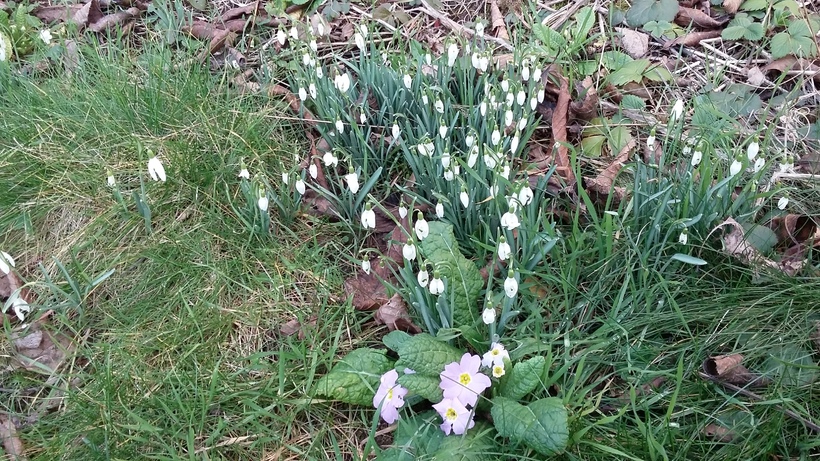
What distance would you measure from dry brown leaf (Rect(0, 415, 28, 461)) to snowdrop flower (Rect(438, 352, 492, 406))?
1.14 meters

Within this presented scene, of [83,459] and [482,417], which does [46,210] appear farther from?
[482,417]

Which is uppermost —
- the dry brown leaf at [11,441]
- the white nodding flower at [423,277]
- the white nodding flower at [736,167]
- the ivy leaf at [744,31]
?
the white nodding flower at [736,167]

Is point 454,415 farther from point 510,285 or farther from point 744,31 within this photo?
point 744,31

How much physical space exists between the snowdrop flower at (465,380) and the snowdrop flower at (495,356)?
0.04 m

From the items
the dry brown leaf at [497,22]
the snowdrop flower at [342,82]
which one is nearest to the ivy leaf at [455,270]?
the snowdrop flower at [342,82]

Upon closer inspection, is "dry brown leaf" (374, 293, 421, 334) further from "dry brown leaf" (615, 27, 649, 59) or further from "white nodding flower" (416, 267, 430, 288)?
"dry brown leaf" (615, 27, 649, 59)

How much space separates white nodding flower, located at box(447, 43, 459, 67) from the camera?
2.51 m

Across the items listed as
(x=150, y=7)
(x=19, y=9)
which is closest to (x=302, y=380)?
(x=150, y=7)

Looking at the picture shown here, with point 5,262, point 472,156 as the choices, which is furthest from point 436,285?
point 5,262

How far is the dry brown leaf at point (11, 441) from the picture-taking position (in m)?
1.83

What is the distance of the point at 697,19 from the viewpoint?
3.03 meters

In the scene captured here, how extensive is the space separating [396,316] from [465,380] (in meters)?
0.36

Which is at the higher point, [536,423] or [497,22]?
[497,22]

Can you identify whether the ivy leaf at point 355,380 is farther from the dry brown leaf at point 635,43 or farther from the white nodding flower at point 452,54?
the dry brown leaf at point 635,43
